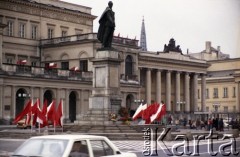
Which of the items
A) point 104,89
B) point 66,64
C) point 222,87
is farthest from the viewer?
point 222,87

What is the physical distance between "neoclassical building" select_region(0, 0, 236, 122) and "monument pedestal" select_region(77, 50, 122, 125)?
21907 millimetres

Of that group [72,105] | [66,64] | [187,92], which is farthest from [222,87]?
[72,105]

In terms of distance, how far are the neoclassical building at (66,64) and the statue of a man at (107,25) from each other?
69.0 ft

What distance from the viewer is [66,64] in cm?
8175

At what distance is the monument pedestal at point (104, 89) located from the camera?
39156 millimetres

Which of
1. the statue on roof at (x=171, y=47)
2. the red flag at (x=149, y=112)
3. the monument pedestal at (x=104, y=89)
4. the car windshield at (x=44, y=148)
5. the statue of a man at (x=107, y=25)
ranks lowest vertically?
the car windshield at (x=44, y=148)

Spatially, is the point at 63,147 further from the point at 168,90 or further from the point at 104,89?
the point at 168,90

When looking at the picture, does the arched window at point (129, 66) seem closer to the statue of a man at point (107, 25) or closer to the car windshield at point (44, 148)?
the statue of a man at point (107, 25)

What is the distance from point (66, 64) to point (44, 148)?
68661 millimetres

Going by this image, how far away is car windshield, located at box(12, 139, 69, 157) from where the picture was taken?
43.4 feet

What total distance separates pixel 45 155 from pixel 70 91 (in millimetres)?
60358

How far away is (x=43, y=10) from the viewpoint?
3250 inches

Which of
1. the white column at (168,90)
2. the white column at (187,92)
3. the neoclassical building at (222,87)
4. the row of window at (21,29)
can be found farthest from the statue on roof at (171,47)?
the row of window at (21,29)

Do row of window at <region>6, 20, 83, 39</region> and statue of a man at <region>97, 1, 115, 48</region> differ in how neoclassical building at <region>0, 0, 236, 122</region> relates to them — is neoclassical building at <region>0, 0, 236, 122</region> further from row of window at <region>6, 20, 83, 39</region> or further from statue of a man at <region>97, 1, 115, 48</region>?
statue of a man at <region>97, 1, 115, 48</region>
